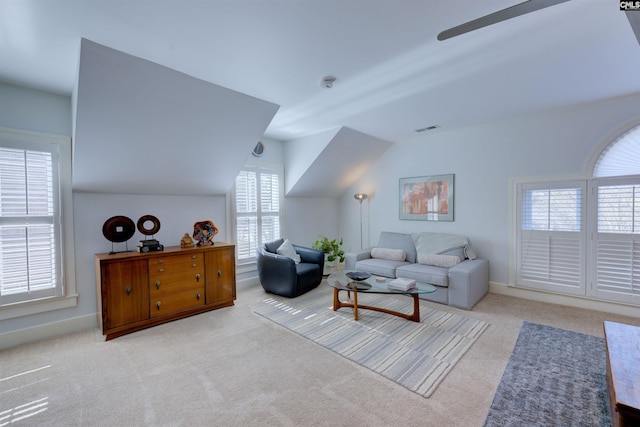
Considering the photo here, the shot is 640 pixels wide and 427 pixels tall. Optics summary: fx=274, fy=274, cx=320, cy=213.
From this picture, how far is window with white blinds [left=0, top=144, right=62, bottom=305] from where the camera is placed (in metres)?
2.76

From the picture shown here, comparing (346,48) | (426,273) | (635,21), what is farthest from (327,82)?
(426,273)

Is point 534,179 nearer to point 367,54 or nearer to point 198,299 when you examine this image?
point 367,54

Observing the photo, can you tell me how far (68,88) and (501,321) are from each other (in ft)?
18.1

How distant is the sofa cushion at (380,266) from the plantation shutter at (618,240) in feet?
7.94

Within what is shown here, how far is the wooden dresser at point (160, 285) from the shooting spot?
117 inches

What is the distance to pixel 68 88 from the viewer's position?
291 centimetres

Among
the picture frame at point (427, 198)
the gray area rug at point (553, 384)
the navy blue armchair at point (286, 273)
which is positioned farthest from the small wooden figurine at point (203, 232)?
the gray area rug at point (553, 384)

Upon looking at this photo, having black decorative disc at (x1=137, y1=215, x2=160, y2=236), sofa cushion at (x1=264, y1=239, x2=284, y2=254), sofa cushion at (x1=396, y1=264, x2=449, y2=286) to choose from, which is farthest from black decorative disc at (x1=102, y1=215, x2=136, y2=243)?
sofa cushion at (x1=396, y1=264, x2=449, y2=286)

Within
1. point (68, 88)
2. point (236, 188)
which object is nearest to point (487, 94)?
point (236, 188)

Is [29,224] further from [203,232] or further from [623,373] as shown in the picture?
[623,373]

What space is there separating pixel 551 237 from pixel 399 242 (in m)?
2.12

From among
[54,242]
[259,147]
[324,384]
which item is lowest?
[324,384]

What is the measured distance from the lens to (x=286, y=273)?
13.4 ft

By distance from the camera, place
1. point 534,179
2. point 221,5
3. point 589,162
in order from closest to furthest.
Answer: point 221,5
point 589,162
point 534,179
